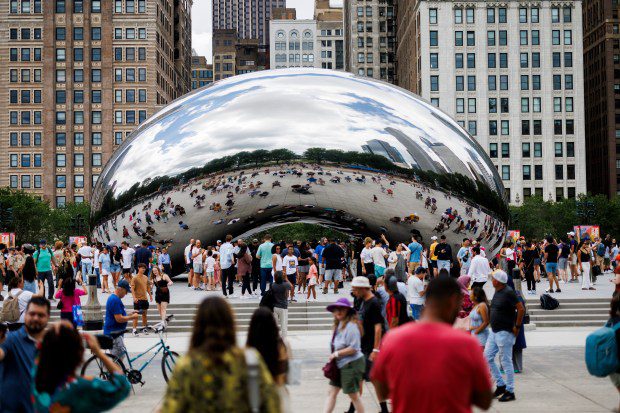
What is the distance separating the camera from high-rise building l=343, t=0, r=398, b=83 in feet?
412

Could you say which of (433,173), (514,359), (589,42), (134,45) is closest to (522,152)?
(589,42)

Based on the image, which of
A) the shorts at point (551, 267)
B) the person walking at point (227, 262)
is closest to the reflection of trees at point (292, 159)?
the person walking at point (227, 262)

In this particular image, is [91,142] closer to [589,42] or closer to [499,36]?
[499,36]

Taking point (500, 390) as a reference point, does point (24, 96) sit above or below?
above

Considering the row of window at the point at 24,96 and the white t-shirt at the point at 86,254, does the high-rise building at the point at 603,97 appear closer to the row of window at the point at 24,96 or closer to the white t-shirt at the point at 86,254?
the row of window at the point at 24,96

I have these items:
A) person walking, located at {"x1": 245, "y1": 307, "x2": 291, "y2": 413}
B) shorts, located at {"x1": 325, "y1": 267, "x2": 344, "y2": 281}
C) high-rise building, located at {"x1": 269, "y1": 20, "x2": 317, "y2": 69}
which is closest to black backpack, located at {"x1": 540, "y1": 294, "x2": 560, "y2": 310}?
shorts, located at {"x1": 325, "y1": 267, "x2": 344, "y2": 281}

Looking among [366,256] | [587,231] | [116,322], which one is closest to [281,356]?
[116,322]

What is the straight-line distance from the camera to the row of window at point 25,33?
94.8 meters

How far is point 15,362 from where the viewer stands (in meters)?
5.49

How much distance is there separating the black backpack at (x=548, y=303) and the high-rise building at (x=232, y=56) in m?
173

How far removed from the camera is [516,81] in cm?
9088

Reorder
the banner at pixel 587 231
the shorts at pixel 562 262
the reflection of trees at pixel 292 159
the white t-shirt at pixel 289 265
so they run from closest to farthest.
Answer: the white t-shirt at pixel 289 265 → the reflection of trees at pixel 292 159 → the shorts at pixel 562 262 → the banner at pixel 587 231

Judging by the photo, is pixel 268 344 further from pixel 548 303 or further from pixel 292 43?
pixel 292 43

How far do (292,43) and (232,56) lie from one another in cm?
1819
